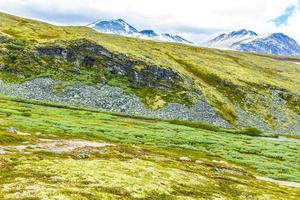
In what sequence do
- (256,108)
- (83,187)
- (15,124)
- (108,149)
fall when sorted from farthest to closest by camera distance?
(256,108) < (15,124) < (108,149) < (83,187)

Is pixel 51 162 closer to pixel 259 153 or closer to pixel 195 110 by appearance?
pixel 259 153

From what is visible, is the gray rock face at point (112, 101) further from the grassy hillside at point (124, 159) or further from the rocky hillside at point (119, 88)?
the grassy hillside at point (124, 159)

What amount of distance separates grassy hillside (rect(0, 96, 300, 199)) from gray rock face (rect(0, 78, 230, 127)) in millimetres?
9644

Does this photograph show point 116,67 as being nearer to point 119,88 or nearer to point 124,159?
point 119,88

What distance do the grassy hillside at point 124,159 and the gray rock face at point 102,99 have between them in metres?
9.64

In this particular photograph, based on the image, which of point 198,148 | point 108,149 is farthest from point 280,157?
point 108,149

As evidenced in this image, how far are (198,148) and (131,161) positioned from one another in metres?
47.1

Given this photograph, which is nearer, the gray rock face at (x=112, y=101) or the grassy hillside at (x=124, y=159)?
the grassy hillside at (x=124, y=159)

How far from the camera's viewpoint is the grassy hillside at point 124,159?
45.1m

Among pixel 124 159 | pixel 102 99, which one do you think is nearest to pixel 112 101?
pixel 102 99

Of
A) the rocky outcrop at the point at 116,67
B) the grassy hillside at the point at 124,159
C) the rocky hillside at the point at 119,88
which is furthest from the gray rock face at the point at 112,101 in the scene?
the rocky outcrop at the point at 116,67

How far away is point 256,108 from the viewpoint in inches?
7475

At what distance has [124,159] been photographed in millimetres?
69562

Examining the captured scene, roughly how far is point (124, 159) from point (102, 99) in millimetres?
97883
